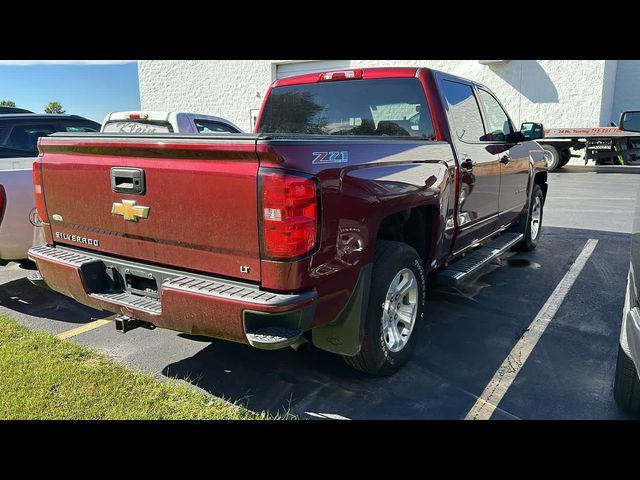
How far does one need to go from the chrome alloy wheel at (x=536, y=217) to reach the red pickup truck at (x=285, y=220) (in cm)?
272

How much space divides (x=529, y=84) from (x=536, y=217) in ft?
44.9

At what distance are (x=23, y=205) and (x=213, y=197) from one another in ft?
10.1

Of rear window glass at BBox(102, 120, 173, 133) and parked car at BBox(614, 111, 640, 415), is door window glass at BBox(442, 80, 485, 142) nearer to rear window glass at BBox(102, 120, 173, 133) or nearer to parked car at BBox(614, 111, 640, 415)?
parked car at BBox(614, 111, 640, 415)

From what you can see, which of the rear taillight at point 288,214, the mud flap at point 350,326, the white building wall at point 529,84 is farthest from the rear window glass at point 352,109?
the white building wall at point 529,84

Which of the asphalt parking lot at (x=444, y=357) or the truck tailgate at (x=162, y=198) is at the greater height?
the truck tailgate at (x=162, y=198)

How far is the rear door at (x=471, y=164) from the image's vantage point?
4148 millimetres

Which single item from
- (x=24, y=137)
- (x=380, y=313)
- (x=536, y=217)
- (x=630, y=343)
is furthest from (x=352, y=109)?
(x=24, y=137)

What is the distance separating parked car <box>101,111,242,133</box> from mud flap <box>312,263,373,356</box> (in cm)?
393

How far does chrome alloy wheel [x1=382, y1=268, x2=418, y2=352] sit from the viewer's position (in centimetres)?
332

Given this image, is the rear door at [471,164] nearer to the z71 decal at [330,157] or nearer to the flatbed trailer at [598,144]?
the z71 decal at [330,157]

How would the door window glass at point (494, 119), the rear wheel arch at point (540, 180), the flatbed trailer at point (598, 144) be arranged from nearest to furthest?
the door window glass at point (494, 119)
the rear wheel arch at point (540, 180)
the flatbed trailer at point (598, 144)

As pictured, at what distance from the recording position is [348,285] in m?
2.89
